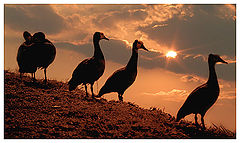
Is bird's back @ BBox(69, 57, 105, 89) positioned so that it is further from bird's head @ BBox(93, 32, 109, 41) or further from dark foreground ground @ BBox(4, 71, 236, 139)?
bird's head @ BBox(93, 32, 109, 41)

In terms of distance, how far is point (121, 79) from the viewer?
9555 millimetres

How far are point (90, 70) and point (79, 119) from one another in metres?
2.50

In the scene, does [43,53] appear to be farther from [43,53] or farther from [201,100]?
[201,100]

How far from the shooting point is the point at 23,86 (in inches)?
381

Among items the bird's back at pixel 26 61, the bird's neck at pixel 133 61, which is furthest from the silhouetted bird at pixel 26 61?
the bird's neck at pixel 133 61

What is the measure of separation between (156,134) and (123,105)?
2.27 meters

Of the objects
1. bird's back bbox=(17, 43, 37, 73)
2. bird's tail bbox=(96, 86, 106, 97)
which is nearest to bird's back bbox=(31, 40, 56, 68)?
bird's back bbox=(17, 43, 37, 73)

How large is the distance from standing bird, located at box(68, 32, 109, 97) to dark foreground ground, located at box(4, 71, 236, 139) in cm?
55

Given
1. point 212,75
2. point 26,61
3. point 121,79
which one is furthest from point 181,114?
point 26,61

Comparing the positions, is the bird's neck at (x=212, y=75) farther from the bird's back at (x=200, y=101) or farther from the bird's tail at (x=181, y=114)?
the bird's tail at (x=181, y=114)

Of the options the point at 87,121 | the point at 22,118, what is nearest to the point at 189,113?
the point at 87,121

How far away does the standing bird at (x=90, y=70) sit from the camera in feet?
30.5

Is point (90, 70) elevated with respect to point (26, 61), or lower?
lower

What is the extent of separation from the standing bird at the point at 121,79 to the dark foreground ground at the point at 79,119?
500 mm
